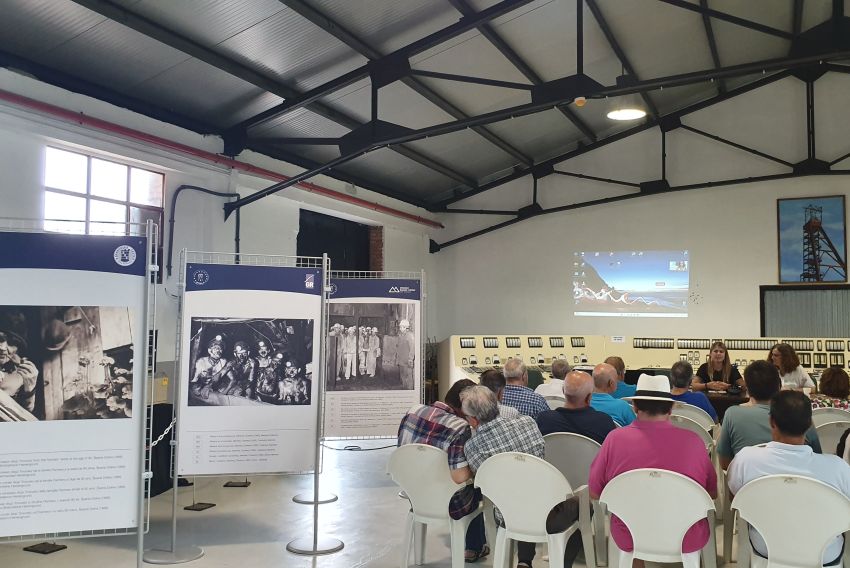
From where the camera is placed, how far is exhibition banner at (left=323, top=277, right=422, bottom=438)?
589 cm

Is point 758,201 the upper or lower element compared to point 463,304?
upper

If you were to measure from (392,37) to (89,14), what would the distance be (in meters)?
2.71

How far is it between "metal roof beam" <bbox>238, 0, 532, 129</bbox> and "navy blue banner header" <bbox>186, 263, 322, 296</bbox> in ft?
10.4

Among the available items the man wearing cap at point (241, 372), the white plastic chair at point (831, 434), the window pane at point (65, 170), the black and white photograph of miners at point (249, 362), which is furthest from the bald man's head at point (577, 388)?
the window pane at point (65, 170)

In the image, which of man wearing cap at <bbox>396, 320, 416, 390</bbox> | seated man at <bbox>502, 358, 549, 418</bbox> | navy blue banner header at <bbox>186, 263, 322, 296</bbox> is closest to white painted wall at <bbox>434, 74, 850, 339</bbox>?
man wearing cap at <bbox>396, 320, 416, 390</bbox>

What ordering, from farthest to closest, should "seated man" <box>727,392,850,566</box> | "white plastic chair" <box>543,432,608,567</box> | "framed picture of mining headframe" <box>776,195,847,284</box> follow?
"framed picture of mining headframe" <box>776,195,847,284</box> < "white plastic chair" <box>543,432,608,567</box> < "seated man" <box>727,392,850,566</box>

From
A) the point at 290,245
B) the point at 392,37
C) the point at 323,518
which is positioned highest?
the point at 392,37

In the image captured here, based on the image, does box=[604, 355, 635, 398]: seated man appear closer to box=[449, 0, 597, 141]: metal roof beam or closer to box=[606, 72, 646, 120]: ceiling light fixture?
box=[606, 72, 646, 120]: ceiling light fixture

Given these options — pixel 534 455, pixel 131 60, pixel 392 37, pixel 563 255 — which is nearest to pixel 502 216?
pixel 563 255

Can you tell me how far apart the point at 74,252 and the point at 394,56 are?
→ 14.5ft

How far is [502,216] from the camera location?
12.3 metres

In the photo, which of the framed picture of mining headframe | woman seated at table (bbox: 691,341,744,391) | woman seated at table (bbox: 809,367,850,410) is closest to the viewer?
woman seated at table (bbox: 809,367,850,410)

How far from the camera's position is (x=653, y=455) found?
301 cm

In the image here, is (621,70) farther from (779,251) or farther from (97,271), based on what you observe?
(97,271)
